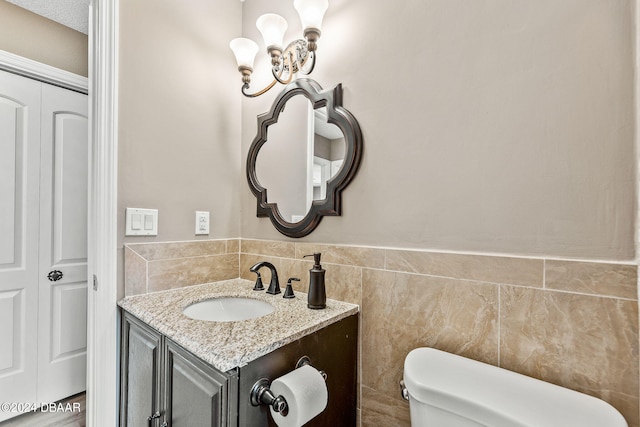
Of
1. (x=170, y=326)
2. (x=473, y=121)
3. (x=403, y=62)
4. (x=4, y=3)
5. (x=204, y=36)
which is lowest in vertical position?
(x=170, y=326)

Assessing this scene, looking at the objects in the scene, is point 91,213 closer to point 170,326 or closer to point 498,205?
point 170,326

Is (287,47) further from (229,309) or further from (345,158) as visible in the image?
(229,309)

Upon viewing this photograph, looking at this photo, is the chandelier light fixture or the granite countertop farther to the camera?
the chandelier light fixture

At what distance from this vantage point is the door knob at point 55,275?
1.76m

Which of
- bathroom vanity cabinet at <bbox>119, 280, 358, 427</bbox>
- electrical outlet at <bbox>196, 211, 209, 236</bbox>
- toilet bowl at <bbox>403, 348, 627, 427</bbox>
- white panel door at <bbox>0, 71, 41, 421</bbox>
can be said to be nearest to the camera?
toilet bowl at <bbox>403, 348, 627, 427</bbox>

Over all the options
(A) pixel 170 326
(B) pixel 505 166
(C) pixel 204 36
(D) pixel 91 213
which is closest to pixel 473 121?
(B) pixel 505 166

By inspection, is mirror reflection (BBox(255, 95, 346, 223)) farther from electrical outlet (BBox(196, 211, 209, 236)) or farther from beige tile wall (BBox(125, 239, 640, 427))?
electrical outlet (BBox(196, 211, 209, 236))

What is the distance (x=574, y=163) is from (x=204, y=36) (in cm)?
161

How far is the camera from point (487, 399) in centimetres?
68

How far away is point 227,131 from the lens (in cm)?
155

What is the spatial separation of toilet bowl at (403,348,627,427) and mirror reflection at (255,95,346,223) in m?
0.72

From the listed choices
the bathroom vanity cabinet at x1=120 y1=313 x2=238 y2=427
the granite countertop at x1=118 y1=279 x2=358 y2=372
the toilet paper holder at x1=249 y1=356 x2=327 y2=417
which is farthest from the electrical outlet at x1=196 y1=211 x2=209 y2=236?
the toilet paper holder at x1=249 y1=356 x2=327 y2=417

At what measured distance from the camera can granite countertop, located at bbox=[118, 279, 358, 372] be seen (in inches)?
28.8

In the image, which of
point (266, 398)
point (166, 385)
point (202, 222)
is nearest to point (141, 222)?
point (202, 222)
